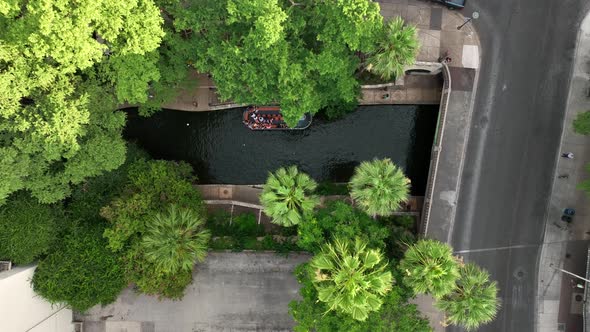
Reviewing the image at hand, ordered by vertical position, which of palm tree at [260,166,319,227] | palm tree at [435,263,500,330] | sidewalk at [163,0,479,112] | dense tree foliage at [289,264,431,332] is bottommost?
dense tree foliage at [289,264,431,332]

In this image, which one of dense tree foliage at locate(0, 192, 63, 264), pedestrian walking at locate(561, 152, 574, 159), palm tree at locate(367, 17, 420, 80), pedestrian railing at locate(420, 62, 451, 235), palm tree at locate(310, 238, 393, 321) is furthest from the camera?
pedestrian railing at locate(420, 62, 451, 235)

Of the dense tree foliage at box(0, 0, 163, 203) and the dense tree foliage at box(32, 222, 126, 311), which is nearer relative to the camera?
the dense tree foliage at box(0, 0, 163, 203)

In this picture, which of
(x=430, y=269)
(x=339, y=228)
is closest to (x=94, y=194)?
(x=339, y=228)

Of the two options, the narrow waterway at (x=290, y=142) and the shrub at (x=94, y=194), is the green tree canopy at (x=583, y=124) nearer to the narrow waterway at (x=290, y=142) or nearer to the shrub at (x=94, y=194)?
the narrow waterway at (x=290, y=142)

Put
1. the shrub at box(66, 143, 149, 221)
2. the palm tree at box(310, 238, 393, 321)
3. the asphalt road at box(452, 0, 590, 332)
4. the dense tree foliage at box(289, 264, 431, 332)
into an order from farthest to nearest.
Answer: the asphalt road at box(452, 0, 590, 332), the shrub at box(66, 143, 149, 221), the dense tree foliage at box(289, 264, 431, 332), the palm tree at box(310, 238, 393, 321)

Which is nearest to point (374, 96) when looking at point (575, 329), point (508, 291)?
point (508, 291)

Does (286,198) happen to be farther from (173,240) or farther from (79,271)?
(79,271)

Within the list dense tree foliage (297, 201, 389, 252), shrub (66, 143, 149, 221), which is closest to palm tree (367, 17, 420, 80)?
dense tree foliage (297, 201, 389, 252)

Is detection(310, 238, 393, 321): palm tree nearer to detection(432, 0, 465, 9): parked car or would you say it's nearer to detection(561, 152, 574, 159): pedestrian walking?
detection(561, 152, 574, 159): pedestrian walking
